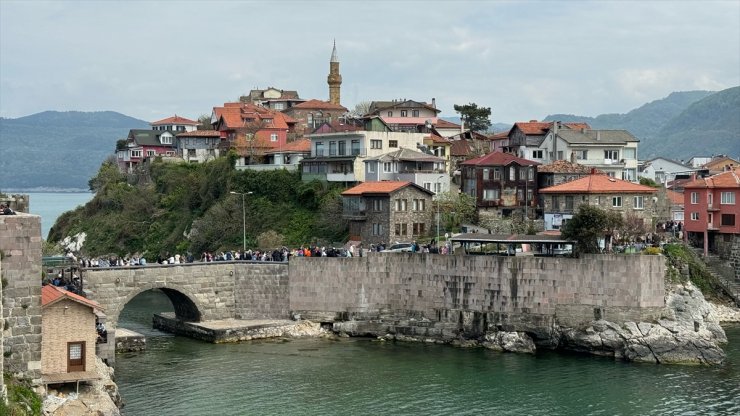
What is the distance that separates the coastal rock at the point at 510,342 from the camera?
54.3 m

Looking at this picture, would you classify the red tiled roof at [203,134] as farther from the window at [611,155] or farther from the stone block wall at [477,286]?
the stone block wall at [477,286]

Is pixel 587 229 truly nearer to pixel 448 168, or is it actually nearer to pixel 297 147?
pixel 448 168

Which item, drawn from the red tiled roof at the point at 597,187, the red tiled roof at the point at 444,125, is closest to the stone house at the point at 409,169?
the red tiled roof at the point at 597,187

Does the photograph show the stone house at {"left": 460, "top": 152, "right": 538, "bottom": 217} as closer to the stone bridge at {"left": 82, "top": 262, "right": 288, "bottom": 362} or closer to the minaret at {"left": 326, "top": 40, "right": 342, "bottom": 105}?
the stone bridge at {"left": 82, "top": 262, "right": 288, "bottom": 362}

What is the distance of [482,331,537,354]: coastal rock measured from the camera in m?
54.3

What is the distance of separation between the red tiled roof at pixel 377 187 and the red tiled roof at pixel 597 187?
979cm

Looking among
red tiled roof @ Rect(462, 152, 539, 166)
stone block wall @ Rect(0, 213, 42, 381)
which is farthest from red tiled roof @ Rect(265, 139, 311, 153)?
stone block wall @ Rect(0, 213, 42, 381)

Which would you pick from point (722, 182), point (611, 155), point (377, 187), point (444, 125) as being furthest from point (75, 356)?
point (444, 125)

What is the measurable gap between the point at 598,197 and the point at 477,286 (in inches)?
556

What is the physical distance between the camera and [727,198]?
68.2 meters

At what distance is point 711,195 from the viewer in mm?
68938

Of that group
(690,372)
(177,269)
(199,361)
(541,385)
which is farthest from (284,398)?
(690,372)

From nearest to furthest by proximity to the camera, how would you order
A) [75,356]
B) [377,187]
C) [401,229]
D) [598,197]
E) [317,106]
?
[75,356] → [598,197] → [401,229] → [377,187] → [317,106]

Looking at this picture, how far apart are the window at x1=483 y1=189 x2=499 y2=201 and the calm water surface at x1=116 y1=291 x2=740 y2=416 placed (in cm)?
2175
